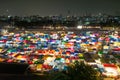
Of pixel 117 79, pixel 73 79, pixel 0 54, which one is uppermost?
pixel 73 79

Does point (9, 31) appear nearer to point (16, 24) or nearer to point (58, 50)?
point (16, 24)

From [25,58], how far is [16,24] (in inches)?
1109

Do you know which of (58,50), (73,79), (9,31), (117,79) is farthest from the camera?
(9,31)

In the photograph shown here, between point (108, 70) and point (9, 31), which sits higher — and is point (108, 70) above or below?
below

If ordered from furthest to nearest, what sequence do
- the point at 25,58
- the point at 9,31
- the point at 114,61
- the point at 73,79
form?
1. the point at 9,31
2. the point at 25,58
3. the point at 114,61
4. the point at 73,79

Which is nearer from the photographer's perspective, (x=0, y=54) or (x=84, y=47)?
(x=0, y=54)

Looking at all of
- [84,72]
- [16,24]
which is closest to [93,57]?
[84,72]

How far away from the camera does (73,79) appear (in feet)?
17.3

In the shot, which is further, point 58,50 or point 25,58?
point 58,50

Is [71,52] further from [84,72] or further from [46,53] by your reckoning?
[84,72]

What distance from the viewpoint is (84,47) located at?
86.7 feet

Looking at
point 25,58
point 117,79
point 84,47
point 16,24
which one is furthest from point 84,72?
point 16,24

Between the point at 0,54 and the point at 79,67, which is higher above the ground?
the point at 79,67

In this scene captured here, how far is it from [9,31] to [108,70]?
26.8 metres
